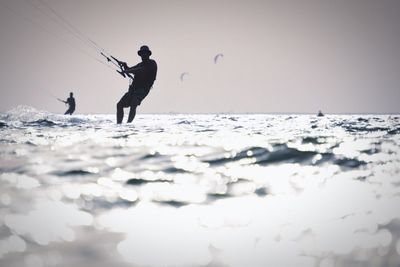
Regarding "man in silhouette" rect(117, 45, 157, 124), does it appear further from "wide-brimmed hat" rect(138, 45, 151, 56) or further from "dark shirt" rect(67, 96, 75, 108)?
"dark shirt" rect(67, 96, 75, 108)

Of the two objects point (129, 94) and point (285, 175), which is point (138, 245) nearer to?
point (285, 175)

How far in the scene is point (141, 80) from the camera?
49.2 feet

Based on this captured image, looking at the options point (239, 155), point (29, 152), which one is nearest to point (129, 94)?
point (29, 152)

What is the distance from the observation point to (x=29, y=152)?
6.94 meters

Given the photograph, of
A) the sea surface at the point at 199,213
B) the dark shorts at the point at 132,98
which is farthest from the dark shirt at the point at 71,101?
the sea surface at the point at 199,213

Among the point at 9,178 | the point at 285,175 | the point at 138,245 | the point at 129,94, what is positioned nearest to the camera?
the point at 138,245

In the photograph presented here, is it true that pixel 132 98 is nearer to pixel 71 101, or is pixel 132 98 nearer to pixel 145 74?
pixel 145 74

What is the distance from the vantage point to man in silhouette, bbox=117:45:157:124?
14.9 metres

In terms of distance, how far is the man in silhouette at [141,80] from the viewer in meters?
14.9

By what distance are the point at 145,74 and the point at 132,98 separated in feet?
3.81

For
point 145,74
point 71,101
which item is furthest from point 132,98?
point 71,101

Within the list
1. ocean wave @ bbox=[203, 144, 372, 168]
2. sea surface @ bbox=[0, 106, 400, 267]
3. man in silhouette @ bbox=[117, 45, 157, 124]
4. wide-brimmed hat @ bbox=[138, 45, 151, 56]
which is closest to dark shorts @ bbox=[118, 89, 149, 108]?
man in silhouette @ bbox=[117, 45, 157, 124]

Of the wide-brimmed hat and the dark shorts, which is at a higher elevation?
the wide-brimmed hat

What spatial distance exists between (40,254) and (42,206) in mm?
1149
